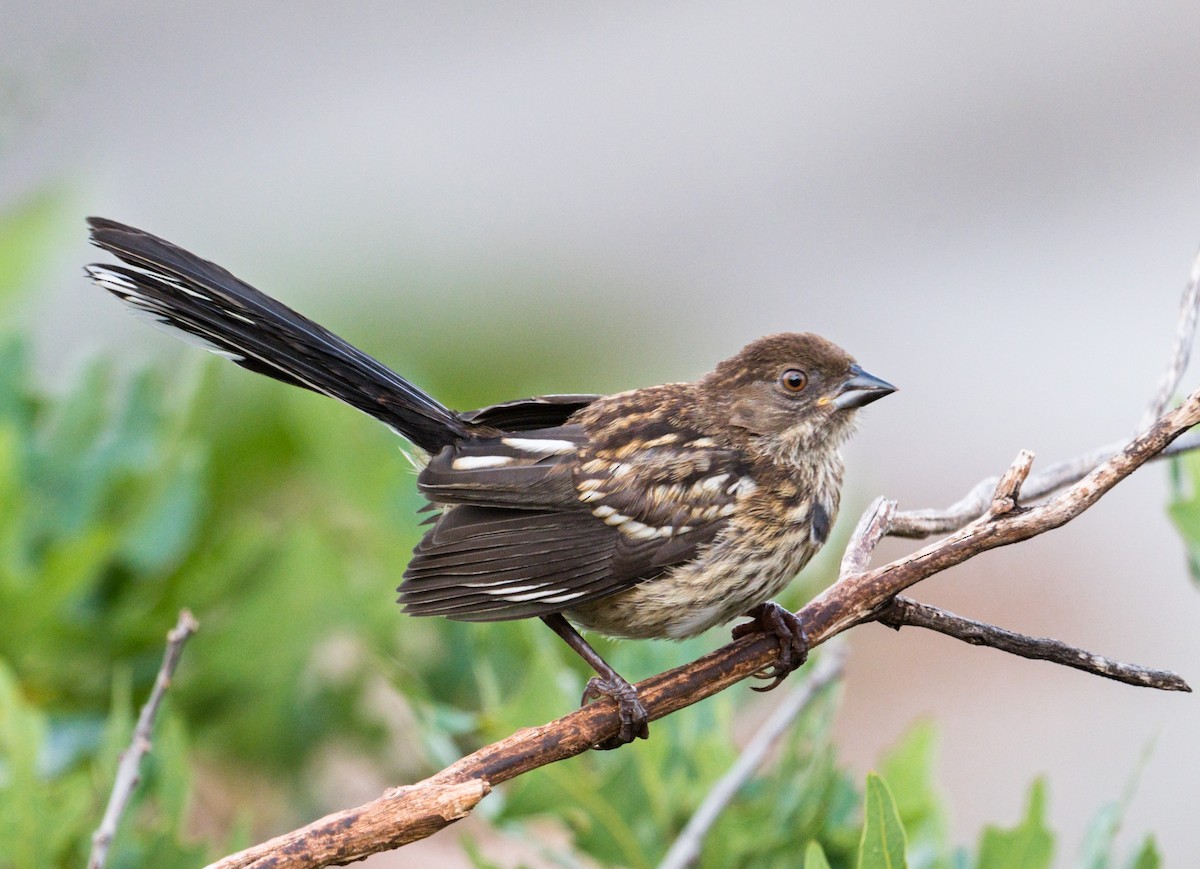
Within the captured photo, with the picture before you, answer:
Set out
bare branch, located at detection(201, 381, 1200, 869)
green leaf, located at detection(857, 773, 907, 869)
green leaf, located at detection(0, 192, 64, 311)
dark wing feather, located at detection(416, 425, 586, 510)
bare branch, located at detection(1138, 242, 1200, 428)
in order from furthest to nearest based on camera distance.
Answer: green leaf, located at detection(0, 192, 64, 311)
dark wing feather, located at detection(416, 425, 586, 510)
bare branch, located at detection(1138, 242, 1200, 428)
green leaf, located at detection(857, 773, 907, 869)
bare branch, located at detection(201, 381, 1200, 869)

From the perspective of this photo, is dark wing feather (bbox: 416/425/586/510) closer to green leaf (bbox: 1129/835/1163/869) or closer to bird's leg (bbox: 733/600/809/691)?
bird's leg (bbox: 733/600/809/691)

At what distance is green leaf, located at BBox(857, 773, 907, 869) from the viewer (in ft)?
5.70

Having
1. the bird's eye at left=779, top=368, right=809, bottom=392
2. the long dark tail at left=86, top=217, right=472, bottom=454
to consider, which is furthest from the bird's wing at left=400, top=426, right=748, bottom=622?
the bird's eye at left=779, top=368, right=809, bottom=392

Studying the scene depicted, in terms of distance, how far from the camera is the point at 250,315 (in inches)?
97.1

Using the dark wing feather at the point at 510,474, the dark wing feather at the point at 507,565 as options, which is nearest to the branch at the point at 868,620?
the dark wing feather at the point at 507,565

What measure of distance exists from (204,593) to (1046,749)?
170 inches

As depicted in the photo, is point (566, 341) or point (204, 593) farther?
point (566, 341)

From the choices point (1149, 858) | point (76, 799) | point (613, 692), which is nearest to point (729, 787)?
point (613, 692)

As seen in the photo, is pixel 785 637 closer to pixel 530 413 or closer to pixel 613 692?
pixel 613 692

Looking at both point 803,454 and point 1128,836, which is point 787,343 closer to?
point 803,454

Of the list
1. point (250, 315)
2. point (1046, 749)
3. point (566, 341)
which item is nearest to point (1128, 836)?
point (1046, 749)

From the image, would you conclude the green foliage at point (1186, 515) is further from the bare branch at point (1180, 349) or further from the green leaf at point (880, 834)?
the green leaf at point (880, 834)

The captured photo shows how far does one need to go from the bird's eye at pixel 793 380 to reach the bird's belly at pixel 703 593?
1.37 feet

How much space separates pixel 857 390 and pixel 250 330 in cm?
127
